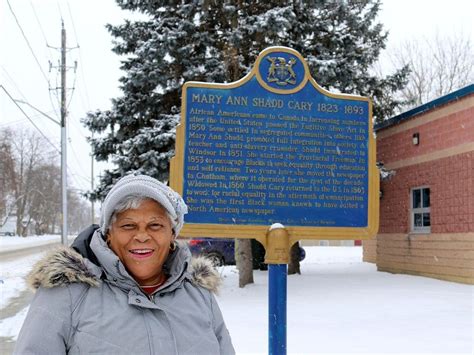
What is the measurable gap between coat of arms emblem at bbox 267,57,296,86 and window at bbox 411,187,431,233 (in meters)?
9.74

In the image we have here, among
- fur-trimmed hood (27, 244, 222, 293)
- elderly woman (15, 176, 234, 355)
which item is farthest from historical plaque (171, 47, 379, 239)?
fur-trimmed hood (27, 244, 222, 293)

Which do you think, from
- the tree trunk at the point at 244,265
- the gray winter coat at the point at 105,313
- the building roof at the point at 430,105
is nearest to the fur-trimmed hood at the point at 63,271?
the gray winter coat at the point at 105,313

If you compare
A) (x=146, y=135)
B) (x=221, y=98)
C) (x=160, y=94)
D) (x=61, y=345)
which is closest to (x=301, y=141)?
(x=221, y=98)

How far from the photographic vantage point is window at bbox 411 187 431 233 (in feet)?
45.8

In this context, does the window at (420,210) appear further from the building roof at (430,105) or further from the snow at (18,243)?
the snow at (18,243)

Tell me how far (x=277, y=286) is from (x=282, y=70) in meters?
2.15

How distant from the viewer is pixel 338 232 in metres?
5.23

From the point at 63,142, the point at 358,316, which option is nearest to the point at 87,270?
the point at 358,316

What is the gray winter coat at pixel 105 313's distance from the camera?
5.83ft

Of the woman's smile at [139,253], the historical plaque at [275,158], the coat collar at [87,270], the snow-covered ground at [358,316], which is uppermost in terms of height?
the historical plaque at [275,158]

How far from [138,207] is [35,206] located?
73639 millimetres

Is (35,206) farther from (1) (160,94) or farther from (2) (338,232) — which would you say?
(2) (338,232)

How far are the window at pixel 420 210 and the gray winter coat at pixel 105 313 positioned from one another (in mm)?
12747

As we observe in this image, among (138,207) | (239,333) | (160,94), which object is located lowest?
(239,333)
